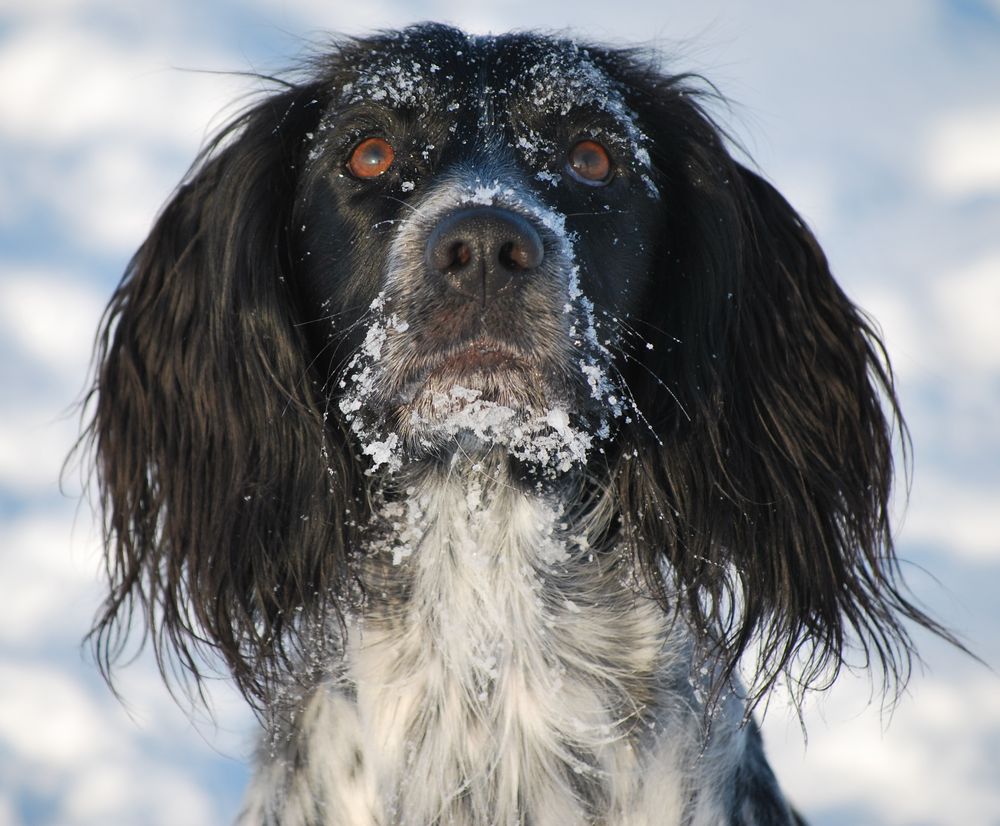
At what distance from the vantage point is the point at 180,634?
3.83 meters

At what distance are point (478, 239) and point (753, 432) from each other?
4.12 feet

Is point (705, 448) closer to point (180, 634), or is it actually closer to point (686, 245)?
point (686, 245)

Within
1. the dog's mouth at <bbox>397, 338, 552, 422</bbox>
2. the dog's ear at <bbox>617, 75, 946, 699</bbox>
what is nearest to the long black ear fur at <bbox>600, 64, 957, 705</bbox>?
the dog's ear at <bbox>617, 75, 946, 699</bbox>

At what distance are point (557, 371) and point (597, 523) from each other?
2.16 ft

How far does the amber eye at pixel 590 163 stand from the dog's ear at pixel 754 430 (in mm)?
364

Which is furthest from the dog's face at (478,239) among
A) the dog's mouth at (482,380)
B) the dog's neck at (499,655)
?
the dog's neck at (499,655)

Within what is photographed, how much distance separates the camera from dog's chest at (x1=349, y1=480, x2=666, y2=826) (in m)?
3.45

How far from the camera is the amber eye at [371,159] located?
Answer: 360 centimetres

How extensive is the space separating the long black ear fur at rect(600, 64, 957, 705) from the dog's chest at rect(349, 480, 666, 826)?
25cm

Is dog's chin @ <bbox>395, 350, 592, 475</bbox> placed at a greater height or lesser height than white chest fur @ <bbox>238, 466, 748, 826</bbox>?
greater

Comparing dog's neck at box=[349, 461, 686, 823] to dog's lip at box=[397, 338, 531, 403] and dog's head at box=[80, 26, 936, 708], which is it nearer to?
dog's head at box=[80, 26, 936, 708]

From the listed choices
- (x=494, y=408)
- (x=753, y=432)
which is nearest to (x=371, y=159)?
(x=494, y=408)

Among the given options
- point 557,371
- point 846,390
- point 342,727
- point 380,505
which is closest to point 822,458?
point 846,390

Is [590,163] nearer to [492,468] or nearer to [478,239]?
[478,239]
